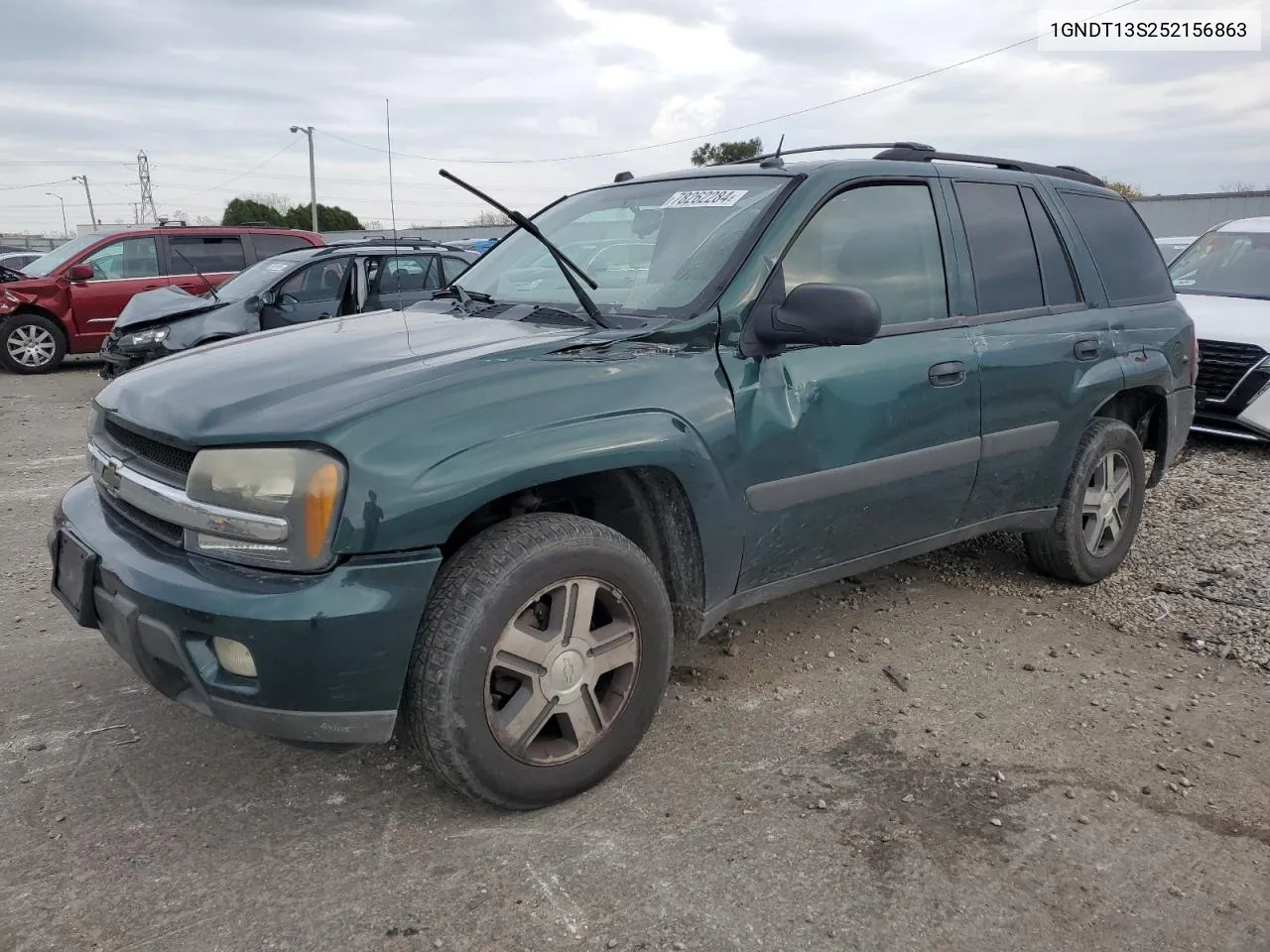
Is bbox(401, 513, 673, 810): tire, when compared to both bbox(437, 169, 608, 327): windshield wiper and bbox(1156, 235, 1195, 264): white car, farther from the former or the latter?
bbox(1156, 235, 1195, 264): white car

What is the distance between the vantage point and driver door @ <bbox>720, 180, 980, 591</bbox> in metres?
3.02

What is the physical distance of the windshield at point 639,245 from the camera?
3111 millimetres

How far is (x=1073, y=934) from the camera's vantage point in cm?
223

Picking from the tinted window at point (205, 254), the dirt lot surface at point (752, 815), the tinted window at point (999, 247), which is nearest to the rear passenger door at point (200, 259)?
the tinted window at point (205, 254)

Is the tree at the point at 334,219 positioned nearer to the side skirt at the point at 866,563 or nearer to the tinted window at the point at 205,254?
the tinted window at the point at 205,254

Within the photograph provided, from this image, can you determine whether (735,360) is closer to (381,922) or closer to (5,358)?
(381,922)

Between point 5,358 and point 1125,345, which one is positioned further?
point 5,358

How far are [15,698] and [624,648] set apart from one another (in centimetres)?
215

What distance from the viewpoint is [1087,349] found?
4027 mm

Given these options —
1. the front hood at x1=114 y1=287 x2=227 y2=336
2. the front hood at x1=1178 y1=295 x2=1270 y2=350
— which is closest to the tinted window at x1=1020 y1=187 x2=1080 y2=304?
the front hood at x1=1178 y1=295 x2=1270 y2=350

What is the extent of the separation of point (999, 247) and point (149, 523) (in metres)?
3.14

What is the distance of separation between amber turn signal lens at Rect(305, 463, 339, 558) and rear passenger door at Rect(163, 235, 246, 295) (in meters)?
11.0

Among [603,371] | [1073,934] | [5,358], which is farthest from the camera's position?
[5,358]

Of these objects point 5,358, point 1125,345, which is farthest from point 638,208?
point 5,358
